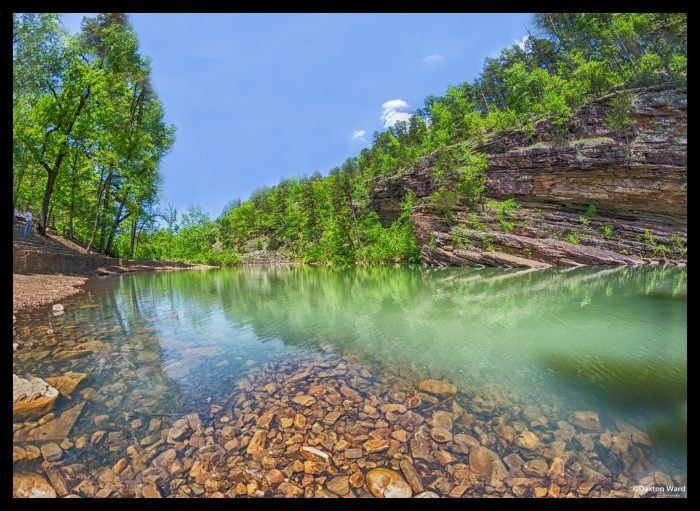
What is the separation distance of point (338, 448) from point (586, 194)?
40533mm

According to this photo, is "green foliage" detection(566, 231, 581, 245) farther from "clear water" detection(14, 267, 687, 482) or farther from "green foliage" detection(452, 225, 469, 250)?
"clear water" detection(14, 267, 687, 482)

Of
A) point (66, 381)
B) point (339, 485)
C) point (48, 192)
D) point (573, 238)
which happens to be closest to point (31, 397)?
point (66, 381)

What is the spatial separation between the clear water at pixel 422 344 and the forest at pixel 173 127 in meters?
18.2

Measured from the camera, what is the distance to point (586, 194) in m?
33.5

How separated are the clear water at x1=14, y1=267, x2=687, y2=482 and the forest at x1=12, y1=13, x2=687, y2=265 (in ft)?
59.9

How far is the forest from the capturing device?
22.5m

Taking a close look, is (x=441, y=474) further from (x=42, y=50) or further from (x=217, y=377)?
(x=42, y=50)

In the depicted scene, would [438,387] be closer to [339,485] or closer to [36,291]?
[339,485]

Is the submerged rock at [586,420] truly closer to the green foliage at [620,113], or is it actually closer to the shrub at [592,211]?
the shrub at [592,211]

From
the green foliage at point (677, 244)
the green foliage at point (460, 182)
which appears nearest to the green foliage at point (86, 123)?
the green foliage at point (460, 182)

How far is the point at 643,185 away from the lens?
3050 cm

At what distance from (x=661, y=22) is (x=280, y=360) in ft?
193

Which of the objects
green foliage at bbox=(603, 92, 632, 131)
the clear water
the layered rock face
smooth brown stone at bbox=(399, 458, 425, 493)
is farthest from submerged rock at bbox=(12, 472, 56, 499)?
green foliage at bbox=(603, 92, 632, 131)
